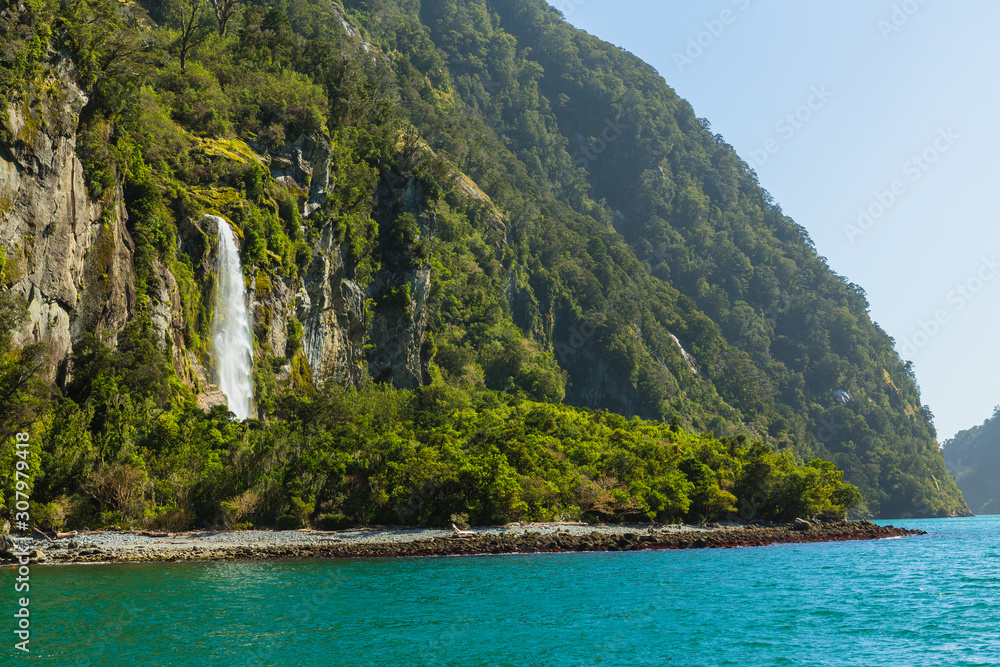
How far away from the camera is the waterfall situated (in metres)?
43.7

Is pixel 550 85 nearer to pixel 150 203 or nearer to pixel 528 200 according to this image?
pixel 528 200

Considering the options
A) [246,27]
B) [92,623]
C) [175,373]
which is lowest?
[92,623]

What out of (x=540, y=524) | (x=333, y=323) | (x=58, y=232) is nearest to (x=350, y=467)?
(x=540, y=524)

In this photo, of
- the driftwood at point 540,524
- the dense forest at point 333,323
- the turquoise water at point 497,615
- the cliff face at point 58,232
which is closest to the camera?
the turquoise water at point 497,615

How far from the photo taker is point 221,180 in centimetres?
4909

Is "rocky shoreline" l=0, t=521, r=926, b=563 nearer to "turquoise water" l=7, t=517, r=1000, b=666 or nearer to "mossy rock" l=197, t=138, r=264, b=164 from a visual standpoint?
"turquoise water" l=7, t=517, r=1000, b=666

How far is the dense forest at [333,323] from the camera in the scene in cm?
3300

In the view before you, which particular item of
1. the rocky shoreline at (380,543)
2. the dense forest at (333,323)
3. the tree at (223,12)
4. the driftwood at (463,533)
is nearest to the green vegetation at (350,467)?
the dense forest at (333,323)

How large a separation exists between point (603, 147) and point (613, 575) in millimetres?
158766

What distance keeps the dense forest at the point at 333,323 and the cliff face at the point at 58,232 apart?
14cm

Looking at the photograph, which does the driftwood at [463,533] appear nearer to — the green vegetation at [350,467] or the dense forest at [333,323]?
the green vegetation at [350,467]

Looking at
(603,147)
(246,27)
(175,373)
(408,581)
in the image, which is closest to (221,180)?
(175,373)

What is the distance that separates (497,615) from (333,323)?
4018 cm

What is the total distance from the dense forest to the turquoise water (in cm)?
805
